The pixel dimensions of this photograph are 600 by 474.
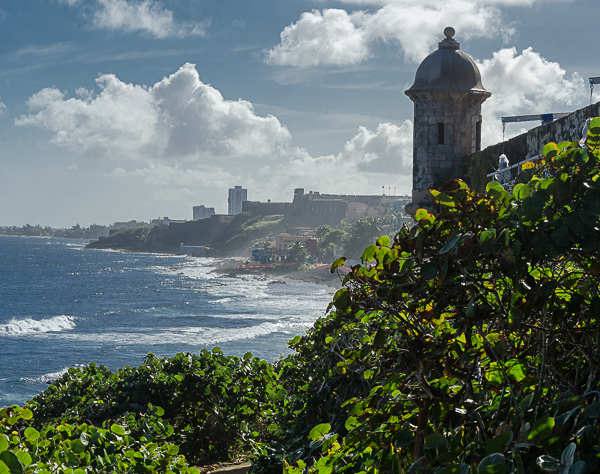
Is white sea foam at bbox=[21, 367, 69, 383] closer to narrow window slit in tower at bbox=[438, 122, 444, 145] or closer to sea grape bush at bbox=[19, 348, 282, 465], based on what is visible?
sea grape bush at bbox=[19, 348, 282, 465]

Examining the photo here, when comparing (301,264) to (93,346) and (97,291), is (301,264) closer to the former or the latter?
(97,291)

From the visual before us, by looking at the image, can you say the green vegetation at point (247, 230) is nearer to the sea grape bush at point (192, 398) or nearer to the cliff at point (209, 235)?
the cliff at point (209, 235)

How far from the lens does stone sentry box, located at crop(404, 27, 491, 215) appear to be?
11.2 m

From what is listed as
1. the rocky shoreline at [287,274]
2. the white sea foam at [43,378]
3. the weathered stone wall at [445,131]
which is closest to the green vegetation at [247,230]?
the rocky shoreline at [287,274]

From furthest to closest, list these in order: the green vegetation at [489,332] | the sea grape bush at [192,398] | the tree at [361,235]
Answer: the tree at [361,235]
the sea grape bush at [192,398]
the green vegetation at [489,332]

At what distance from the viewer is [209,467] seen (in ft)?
27.3

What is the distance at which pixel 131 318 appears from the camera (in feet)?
167

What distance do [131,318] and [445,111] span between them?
144 feet

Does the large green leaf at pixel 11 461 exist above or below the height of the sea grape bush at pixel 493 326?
below

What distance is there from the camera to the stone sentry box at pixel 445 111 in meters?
11.2

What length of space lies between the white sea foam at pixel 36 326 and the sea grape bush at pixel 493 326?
152ft

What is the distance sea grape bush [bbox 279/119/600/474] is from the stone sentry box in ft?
30.4

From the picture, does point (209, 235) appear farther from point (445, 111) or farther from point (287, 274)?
point (445, 111)

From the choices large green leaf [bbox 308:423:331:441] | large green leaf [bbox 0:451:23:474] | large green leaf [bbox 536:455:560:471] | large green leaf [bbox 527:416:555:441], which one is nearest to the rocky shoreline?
large green leaf [bbox 308:423:331:441]
